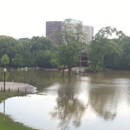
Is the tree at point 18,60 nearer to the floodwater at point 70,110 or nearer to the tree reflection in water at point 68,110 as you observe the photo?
the floodwater at point 70,110

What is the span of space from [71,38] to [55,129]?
1706 inches

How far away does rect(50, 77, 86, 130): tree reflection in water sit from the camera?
17.4 metres

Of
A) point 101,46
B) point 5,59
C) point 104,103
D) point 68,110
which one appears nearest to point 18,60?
point 5,59

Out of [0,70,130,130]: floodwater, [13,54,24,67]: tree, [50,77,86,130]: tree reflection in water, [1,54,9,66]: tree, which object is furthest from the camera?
[13,54,24,67]: tree

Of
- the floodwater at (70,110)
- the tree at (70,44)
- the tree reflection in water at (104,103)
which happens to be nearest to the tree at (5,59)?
the tree at (70,44)

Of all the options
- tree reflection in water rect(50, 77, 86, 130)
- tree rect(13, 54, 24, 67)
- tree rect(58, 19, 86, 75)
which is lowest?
tree reflection in water rect(50, 77, 86, 130)

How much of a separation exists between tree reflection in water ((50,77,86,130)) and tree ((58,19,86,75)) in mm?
27010

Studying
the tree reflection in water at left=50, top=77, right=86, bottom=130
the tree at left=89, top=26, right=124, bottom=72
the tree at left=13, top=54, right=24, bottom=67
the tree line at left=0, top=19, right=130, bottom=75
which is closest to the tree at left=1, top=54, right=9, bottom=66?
the tree line at left=0, top=19, right=130, bottom=75

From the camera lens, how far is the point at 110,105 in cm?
2328

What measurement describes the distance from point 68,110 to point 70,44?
34581 mm

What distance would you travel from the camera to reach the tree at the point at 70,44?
54250 millimetres

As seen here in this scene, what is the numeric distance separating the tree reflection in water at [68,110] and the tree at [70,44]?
88.6ft

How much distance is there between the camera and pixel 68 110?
68.4 ft

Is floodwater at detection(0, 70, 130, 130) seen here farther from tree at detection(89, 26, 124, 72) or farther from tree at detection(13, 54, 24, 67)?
tree at detection(13, 54, 24, 67)
